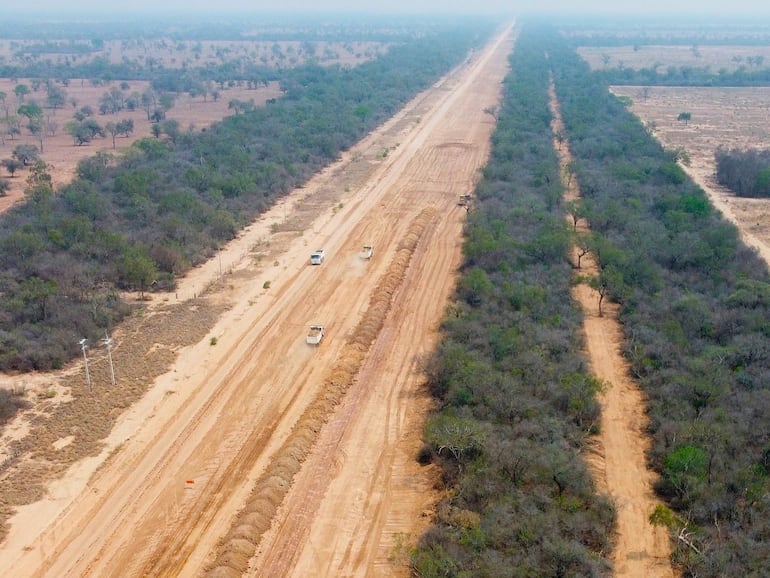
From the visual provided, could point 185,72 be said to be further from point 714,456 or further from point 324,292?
point 714,456

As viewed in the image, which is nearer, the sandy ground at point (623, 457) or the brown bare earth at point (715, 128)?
the sandy ground at point (623, 457)

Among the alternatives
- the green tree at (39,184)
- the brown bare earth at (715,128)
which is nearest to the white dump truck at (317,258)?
the green tree at (39,184)

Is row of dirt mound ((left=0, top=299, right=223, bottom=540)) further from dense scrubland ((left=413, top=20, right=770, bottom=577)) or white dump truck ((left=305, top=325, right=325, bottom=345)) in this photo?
dense scrubland ((left=413, top=20, right=770, bottom=577))

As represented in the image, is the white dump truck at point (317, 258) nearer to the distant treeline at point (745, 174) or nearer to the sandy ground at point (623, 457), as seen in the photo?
the sandy ground at point (623, 457)

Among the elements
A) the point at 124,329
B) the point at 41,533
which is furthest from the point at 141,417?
the point at 124,329

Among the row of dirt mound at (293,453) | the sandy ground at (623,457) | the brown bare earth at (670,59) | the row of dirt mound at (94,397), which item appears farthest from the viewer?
the brown bare earth at (670,59)

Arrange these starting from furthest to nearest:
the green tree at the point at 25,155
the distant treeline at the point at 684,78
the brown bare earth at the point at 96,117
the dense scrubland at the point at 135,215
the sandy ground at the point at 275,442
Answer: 1. the distant treeline at the point at 684,78
2. the green tree at the point at 25,155
3. the brown bare earth at the point at 96,117
4. the dense scrubland at the point at 135,215
5. the sandy ground at the point at 275,442
